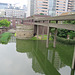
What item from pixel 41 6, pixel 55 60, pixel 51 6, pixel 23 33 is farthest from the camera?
pixel 51 6

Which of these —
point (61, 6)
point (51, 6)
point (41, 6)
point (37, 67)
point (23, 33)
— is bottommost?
point (37, 67)

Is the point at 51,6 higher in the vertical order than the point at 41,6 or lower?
higher

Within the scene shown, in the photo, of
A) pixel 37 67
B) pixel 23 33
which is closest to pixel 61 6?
pixel 23 33

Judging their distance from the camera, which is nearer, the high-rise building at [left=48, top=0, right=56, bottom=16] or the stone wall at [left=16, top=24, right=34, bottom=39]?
the stone wall at [left=16, top=24, right=34, bottom=39]

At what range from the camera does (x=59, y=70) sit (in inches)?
487

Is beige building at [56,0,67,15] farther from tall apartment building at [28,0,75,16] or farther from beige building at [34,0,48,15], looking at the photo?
beige building at [34,0,48,15]

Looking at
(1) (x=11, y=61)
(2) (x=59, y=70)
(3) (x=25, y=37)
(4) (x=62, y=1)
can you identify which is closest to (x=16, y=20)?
(3) (x=25, y=37)

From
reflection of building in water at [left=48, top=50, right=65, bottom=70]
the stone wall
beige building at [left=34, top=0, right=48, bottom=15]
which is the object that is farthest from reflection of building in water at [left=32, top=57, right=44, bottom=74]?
beige building at [left=34, top=0, right=48, bottom=15]

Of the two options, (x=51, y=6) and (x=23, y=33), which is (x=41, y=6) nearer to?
(x=51, y=6)

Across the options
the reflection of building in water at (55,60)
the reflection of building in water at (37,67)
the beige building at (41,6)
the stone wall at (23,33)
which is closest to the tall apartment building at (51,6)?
the beige building at (41,6)

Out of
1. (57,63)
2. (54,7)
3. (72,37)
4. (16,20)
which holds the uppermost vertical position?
(54,7)

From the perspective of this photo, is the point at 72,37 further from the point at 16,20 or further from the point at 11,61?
the point at 16,20

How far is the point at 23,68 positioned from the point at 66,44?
14.5 meters

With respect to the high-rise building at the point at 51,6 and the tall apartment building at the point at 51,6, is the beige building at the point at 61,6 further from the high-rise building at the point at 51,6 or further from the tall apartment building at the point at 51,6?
the high-rise building at the point at 51,6
